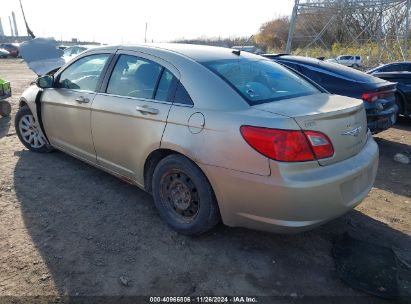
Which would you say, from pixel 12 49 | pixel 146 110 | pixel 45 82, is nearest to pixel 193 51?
pixel 146 110

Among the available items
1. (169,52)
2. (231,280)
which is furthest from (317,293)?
(169,52)

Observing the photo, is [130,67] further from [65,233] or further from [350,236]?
[350,236]

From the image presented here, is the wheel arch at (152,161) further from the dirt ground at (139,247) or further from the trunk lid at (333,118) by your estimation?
the trunk lid at (333,118)

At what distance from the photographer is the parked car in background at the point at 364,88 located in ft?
18.8

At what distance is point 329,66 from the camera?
6445mm

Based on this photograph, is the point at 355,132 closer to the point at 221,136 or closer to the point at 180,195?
the point at 221,136

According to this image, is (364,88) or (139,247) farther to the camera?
(364,88)

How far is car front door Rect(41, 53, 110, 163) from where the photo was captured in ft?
13.1

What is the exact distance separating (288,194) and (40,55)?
1065 centimetres

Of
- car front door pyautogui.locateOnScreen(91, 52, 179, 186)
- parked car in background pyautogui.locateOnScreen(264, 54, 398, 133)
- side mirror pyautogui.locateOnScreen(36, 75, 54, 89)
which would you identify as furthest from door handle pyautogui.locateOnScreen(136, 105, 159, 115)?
parked car in background pyautogui.locateOnScreen(264, 54, 398, 133)

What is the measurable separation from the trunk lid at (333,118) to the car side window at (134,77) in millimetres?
1116

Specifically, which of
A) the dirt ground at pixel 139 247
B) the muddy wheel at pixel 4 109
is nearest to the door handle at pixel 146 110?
the dirt ground at pixel 139 247

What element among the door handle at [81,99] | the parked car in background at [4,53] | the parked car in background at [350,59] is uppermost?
the door handle at [81,99]

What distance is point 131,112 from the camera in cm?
343
